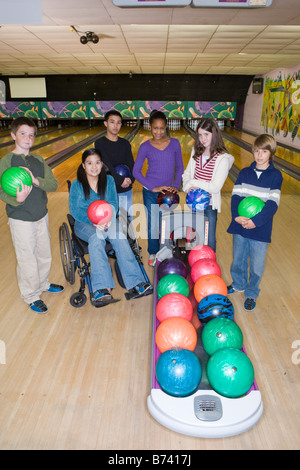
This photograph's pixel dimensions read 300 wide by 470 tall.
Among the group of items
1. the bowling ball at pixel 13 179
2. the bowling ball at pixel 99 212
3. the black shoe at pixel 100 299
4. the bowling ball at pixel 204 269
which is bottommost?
the black shoe at pixel 100 299

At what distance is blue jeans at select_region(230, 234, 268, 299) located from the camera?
6.93ft

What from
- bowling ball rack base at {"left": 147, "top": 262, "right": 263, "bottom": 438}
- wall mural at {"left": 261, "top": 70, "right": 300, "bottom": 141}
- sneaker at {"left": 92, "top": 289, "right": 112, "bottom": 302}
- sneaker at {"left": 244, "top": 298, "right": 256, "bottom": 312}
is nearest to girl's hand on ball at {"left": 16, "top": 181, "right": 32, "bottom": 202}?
sneaker at {"left": 92, "top": 289, "right": 112, "bottom": 302}

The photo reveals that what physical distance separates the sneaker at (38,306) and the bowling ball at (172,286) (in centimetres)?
74

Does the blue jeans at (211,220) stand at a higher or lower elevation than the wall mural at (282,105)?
lower

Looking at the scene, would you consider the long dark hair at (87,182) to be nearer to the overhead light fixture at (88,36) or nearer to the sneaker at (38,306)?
the sneaker at (38,306)

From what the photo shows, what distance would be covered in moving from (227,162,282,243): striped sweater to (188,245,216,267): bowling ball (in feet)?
0.88

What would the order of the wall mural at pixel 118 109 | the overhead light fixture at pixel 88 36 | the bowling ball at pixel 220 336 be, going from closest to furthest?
the bowling ball at pixel 220 336 → the overhead light fixture at pixel 88 36 → the wall mural at pixel 118 109

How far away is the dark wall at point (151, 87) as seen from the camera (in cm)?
1095

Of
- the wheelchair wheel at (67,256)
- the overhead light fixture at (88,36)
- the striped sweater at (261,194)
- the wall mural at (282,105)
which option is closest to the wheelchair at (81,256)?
the wheelchair wheel at (67,256)

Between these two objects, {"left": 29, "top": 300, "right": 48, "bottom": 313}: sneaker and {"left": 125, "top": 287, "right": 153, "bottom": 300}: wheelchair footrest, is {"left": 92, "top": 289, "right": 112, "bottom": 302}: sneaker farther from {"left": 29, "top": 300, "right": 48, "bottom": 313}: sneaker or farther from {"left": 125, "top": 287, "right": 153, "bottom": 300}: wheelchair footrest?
{"left": 29, "top": 300, "right": 48, "bottom": 313}: sneaker

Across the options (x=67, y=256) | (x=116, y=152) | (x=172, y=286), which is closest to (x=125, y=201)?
(x=116, y=152)

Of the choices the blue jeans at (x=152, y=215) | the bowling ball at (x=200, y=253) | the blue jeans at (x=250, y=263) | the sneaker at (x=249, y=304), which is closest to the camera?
the blue jeans at (x=250, y=263)

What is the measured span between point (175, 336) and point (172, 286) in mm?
430
